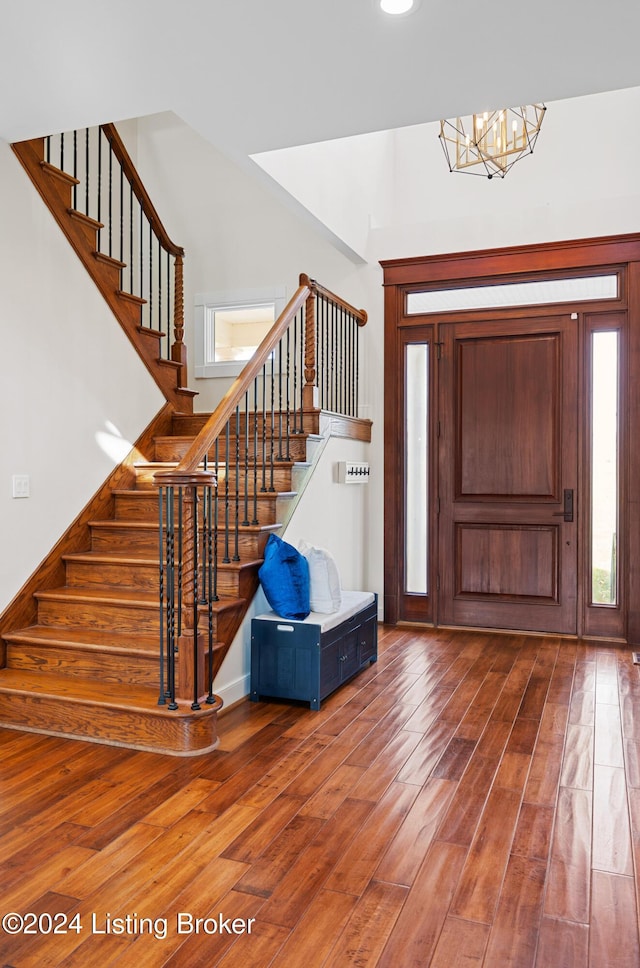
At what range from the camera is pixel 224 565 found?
3.67 m

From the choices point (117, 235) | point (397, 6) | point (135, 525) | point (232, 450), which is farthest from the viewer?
point (117, 235)

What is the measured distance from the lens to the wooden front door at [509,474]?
526 centimetres

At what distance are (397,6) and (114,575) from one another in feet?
9.93

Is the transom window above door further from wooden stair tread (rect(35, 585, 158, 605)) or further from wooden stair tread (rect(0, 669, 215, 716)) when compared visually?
wooden stair tread (rect(0, 669, 215, 716))

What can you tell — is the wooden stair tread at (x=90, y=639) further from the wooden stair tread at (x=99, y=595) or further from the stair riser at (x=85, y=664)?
the wooden stair tread at (x=99, y=595)

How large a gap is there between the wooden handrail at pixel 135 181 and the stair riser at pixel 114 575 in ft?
8.40

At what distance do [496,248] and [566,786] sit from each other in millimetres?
3898

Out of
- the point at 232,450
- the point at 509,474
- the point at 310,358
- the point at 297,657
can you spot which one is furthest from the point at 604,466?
the point at 297,657

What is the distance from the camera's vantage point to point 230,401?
3.69m

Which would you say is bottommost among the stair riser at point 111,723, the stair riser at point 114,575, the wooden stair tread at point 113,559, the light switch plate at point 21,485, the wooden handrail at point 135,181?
the stair riser at point 111,723

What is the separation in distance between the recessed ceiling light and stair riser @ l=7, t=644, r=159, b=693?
2.77 meters

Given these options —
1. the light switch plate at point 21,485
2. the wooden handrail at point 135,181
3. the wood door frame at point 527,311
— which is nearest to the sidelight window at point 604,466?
the wood door frame at point 527,311

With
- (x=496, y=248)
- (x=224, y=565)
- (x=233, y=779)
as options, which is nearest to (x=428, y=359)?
(x=496, y=248)

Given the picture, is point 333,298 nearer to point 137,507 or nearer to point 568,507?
point 137,507
